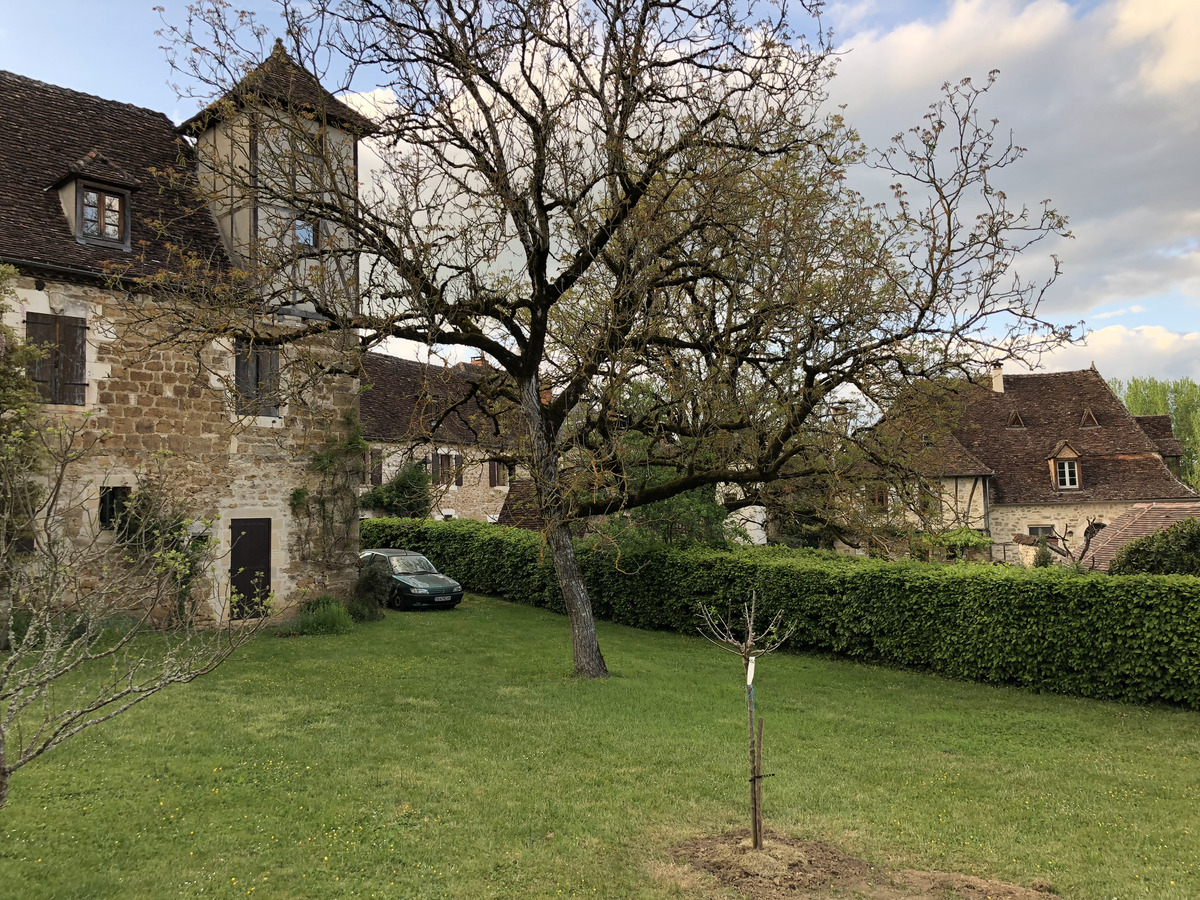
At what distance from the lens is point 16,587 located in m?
5.73

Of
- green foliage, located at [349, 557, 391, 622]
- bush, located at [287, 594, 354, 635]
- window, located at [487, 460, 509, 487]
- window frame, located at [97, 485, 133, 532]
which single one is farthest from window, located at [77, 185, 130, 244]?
window, located at [487, 460, 509, 487]

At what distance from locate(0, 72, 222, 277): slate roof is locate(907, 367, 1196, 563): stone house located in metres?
25.2

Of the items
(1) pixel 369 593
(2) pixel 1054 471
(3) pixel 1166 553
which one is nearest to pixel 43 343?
(1) pixel 369 593

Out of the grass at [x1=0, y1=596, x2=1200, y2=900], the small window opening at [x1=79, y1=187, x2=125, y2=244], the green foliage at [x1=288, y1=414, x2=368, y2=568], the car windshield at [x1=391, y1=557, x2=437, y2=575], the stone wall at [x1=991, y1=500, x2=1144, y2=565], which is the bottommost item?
the grass at [x1=0, y1=596, x2=1200, y2=900]

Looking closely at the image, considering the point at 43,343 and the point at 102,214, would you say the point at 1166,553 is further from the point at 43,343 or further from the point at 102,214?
the point at 102,214

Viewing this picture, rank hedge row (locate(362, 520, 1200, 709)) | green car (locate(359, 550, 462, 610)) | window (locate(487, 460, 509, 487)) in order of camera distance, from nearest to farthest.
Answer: hedge row (locate(362, 520, 1200, 709)), green car (locate(359, 550, 462, 610)), window (locate(487, 460, 509, 487))

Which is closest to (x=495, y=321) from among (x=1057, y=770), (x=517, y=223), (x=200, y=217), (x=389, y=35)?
(x=517, y=223)

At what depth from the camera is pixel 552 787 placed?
7.72m

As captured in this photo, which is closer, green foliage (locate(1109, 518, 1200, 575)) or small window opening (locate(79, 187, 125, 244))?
green foliage (locate(1109, 518, 1200, 575))

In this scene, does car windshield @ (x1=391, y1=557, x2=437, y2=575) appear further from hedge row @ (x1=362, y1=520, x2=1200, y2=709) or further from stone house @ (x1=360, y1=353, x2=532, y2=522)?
hedge row @ (x1=362, y1=520, x2=1200, y2=709)

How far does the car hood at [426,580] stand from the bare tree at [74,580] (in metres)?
5.85

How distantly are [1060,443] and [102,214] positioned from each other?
3177cm

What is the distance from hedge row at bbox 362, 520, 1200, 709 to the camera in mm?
11969

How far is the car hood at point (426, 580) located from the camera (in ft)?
68.2
